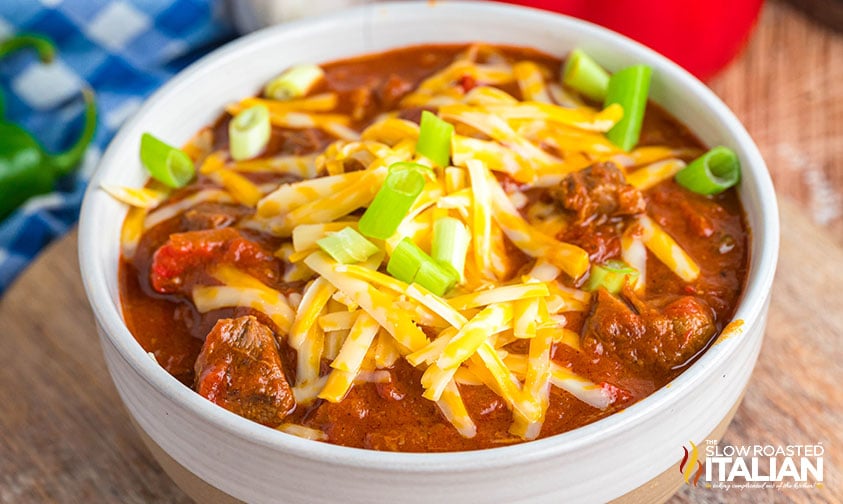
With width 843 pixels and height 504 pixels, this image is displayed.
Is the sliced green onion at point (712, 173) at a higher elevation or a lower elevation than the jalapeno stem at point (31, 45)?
higher

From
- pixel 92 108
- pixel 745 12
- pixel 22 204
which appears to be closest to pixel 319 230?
→ pixel 92 108

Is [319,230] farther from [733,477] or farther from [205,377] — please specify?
[733,477]

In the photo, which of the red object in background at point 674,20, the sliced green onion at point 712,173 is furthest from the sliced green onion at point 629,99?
the red object in background at point 674,20

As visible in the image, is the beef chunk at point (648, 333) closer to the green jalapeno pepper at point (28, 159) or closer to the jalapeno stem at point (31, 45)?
the green jalapeno pepper at point (28, 159)

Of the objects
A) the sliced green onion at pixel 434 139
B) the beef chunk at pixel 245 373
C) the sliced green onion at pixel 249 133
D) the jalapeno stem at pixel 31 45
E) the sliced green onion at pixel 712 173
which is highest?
the sliced green onion at pixel 434 139

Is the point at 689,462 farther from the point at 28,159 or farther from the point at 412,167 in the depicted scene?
the point at 28,159

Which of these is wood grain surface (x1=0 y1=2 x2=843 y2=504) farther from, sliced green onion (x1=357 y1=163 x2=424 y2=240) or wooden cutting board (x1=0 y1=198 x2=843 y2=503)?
sliced green onion (x1=357 y1=163 x2=424 y2=240)
